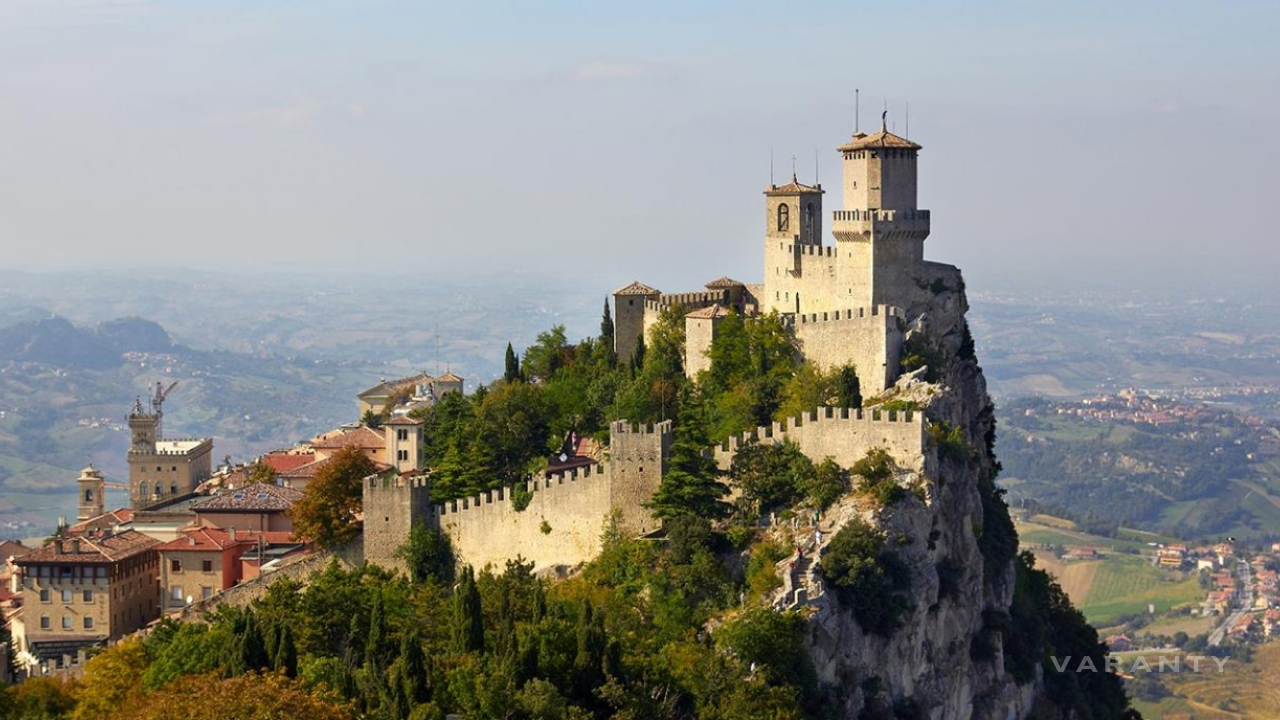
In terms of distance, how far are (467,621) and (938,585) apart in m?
14.8

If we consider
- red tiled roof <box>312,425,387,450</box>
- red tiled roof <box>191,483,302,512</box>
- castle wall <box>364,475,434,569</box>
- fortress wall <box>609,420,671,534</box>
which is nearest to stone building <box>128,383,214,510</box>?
red tiled roof <box>312,425,387,450</box>

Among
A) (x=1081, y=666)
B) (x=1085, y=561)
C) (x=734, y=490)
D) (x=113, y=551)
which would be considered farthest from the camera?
(x=1085, y=561)

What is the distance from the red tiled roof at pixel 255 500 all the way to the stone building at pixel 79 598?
9.35 feet

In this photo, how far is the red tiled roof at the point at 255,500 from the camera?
59781 millimetres

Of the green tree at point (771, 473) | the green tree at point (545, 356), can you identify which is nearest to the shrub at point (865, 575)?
the green tree at point (771, 473)

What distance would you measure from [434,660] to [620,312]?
2697 centimetres

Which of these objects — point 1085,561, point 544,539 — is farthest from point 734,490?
point 1085,561

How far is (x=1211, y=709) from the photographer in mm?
125688

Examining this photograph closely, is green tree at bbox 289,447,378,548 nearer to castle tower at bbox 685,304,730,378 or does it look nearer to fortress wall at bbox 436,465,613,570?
fortress wall at bbox 436,465,613,570

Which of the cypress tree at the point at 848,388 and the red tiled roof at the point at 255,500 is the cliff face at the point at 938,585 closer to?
the cypress tree at the point at 848,388

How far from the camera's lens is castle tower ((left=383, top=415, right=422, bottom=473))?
207 ft

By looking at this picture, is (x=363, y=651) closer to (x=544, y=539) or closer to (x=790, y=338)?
(x=544, y=539)

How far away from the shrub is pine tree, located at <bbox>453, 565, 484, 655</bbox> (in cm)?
945

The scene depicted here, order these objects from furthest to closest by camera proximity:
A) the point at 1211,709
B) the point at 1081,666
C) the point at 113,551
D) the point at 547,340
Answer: the point at 1211,709 < the point at 547,340 < the point at 1081,666 < the point at 113,551
